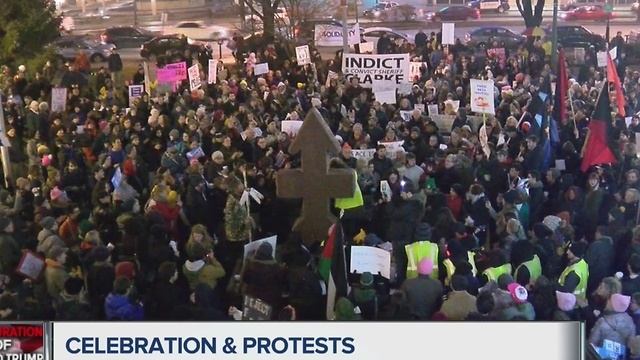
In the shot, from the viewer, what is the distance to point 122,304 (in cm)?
459

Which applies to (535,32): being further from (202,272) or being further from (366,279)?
(202,272)

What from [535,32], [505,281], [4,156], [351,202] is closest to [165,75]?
[4,156]

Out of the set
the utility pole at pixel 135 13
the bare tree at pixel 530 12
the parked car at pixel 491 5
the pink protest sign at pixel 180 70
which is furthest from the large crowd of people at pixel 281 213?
the parked car at pixel 491 5

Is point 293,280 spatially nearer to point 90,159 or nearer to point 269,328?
point 269,328

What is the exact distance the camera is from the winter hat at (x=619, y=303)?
456 cm

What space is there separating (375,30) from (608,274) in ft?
18.2

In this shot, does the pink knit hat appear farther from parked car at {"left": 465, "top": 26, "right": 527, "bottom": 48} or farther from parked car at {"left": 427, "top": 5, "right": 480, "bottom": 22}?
parked car at {"left": 465, "top": 26, "right": 527, "bottom": 48}

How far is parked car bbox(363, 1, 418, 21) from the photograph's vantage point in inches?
334

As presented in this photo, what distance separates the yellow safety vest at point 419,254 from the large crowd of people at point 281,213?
0.01 meters

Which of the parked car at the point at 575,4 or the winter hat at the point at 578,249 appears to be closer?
the winter hat at the point at 578,249

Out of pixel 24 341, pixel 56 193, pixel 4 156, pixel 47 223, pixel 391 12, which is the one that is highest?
pixel 391 12

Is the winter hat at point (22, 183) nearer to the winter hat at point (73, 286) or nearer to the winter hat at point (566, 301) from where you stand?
the winter hat at point (73, 286)

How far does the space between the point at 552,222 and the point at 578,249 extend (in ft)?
2.18

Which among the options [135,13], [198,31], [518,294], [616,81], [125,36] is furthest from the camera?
[198,31]
